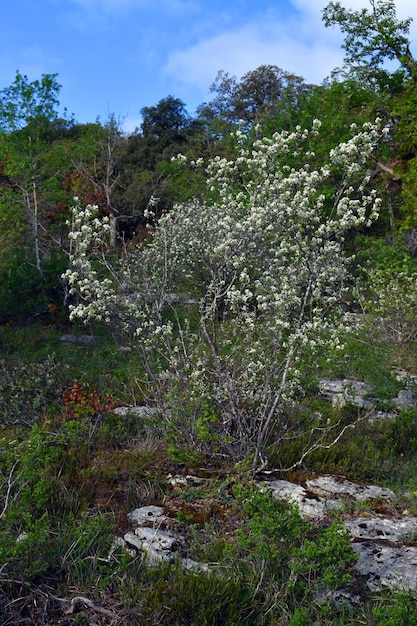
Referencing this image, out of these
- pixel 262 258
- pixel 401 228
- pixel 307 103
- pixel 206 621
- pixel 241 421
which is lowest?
pixel 206 621

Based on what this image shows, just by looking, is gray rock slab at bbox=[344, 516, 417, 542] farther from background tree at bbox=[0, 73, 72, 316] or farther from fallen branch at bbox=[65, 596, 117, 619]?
background tree at bbox=[0, 73, 72, 316]

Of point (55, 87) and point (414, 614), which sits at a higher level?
point (55, 87)

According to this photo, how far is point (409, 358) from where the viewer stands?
9992mm

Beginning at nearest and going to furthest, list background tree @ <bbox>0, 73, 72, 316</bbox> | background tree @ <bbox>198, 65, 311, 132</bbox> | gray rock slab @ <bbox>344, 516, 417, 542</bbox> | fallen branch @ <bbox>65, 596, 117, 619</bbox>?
fallen branch @ <bbox>65, 596, 117, 619</bbox>
gray rock slab @ <bbox>344, 516, 417, 542</bbox>
background tree @ <bbox>0, 73, 72, 316</bbox>
background tree @ <bbox>198, 65, 311, 132</bbox>

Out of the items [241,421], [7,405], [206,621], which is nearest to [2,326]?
[7,405]

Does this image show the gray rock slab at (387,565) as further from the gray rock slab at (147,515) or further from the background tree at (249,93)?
the background tree at (249,93)

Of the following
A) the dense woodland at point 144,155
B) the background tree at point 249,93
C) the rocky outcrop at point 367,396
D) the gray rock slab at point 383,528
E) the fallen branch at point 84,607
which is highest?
the background tree at point 249,93

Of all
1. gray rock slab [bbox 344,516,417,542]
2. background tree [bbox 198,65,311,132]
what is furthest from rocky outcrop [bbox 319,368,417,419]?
background tree [bbox 198,65,311,132]

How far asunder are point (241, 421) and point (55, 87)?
11550 millimetres

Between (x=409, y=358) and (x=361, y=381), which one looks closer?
(x=361, y=381)

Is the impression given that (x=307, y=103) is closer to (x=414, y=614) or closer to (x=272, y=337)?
(x=272, y=337)

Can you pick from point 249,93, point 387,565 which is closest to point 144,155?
point 249,93

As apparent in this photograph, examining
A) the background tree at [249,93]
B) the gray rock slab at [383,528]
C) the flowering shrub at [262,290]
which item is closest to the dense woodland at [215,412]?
the flowering shrub at [262,290]

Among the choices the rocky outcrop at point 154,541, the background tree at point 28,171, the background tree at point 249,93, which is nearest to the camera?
the rocky outcrop at point 154,541
